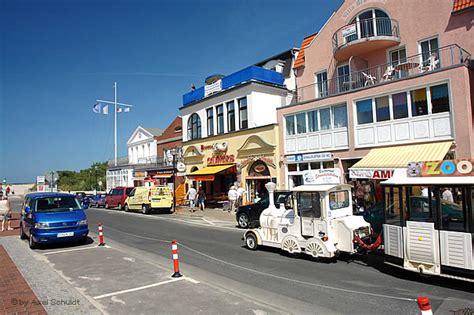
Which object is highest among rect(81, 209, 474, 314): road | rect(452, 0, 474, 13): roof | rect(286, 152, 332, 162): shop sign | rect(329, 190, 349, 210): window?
rect(452, 0, 474, 13): roof

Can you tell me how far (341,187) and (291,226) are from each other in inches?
69.3

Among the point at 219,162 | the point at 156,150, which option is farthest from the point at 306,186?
the point at 156,150

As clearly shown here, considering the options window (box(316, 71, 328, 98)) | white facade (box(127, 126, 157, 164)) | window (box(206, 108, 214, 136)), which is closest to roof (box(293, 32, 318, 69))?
window (box(316, 71, 328, 98))

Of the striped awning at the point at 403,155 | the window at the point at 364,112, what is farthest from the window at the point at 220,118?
the striped awning at the point at 403,155

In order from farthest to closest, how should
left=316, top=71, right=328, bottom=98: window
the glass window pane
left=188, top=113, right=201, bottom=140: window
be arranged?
left=188, top=113, right=201, bottom=140: window
left=316, top=71, right=328, bottom=98: window
the glass window pane

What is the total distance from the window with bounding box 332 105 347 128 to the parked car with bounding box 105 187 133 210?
18.0 metres

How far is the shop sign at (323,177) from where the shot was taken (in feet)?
31.2

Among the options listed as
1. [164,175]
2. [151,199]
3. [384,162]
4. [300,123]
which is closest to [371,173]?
[384,162]

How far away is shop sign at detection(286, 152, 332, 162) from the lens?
64.3ft

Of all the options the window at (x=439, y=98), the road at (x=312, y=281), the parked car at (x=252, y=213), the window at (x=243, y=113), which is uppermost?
the window at (x=243, y=113)

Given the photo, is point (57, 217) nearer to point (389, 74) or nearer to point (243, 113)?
point (389, 74)

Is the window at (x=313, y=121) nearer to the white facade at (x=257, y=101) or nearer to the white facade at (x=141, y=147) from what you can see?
the white facade at (x=257, y=101)

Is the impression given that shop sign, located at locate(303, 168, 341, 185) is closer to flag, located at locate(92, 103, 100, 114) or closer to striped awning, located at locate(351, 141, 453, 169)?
striped awning, located at locate(351, 141, 453, 169)

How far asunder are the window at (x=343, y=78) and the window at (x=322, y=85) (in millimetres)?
859
